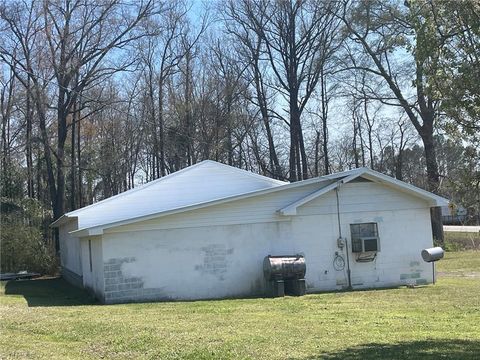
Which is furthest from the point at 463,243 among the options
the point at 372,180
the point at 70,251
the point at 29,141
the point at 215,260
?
the point at 29,141

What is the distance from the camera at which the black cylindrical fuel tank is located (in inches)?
714

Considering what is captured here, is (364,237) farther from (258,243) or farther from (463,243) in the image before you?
(463,243)

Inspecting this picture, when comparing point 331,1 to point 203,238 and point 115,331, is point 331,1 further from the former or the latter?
point 115,331

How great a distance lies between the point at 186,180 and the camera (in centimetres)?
2417

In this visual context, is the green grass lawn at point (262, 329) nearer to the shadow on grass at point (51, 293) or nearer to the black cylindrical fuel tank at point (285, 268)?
the shadow on grass at point (51, 293)

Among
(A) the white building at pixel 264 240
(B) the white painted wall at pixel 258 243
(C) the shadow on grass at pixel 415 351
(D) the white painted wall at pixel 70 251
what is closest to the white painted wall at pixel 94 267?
(A) the white building at pixel 264 240

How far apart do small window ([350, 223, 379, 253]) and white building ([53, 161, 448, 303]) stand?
0.03 metres

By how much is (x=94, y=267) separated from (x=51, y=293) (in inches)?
125

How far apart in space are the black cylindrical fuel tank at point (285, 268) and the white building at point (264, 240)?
824 mm

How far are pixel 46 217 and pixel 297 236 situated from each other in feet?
80.7

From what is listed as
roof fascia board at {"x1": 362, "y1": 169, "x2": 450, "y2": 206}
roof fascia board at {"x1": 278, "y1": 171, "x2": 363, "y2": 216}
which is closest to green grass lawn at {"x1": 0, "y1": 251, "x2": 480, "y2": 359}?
roof fascia board at {"x1": 278, "y1": 171, "x2": 363, "y2": 216}

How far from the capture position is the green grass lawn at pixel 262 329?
27.0 feet

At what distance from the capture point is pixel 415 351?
8.17 m

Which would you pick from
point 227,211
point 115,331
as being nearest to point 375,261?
point 227,211
